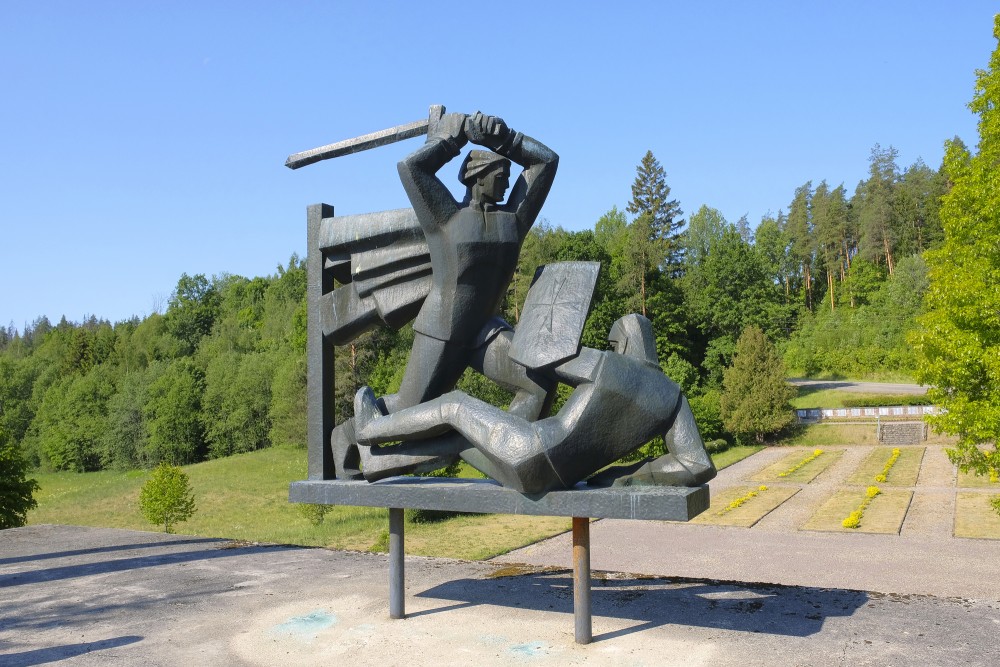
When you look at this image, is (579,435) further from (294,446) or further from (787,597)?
(294,446)

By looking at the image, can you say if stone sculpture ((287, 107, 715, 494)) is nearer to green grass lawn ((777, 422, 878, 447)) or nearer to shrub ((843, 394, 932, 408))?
green grass lawn ((777, 422, 878, 447))

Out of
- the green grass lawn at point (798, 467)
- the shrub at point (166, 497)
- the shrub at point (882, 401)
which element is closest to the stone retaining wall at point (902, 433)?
the green grass lawn at point (798, 467)

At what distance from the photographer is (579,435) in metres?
5.54

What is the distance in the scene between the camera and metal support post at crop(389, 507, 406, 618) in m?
6.79

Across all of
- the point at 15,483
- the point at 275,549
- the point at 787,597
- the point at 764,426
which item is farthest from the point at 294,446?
the point at 787,597

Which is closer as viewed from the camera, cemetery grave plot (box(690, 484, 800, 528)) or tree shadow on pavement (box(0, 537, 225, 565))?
tree shadow on pavement (box(0, 537, 225, 565))

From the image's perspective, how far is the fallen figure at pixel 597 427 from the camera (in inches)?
218

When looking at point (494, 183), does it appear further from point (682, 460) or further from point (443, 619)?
A: point (443, 619)

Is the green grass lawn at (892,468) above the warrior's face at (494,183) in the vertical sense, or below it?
below

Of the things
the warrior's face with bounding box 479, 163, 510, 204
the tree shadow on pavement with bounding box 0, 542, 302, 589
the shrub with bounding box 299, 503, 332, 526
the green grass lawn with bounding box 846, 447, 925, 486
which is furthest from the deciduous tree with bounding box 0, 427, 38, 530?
the green grass lawn with bounding box 846, 447, 925, 486

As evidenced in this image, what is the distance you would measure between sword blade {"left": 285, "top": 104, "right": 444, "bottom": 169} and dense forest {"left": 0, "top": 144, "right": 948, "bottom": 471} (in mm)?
19444

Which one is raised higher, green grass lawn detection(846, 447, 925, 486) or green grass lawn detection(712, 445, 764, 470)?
green grass lawn detection(846, 447, 925, 486)

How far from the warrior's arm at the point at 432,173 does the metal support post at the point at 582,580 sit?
2646mm

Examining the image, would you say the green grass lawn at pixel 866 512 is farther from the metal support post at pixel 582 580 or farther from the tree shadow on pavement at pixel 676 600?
the metal support post at pixel 582 580
